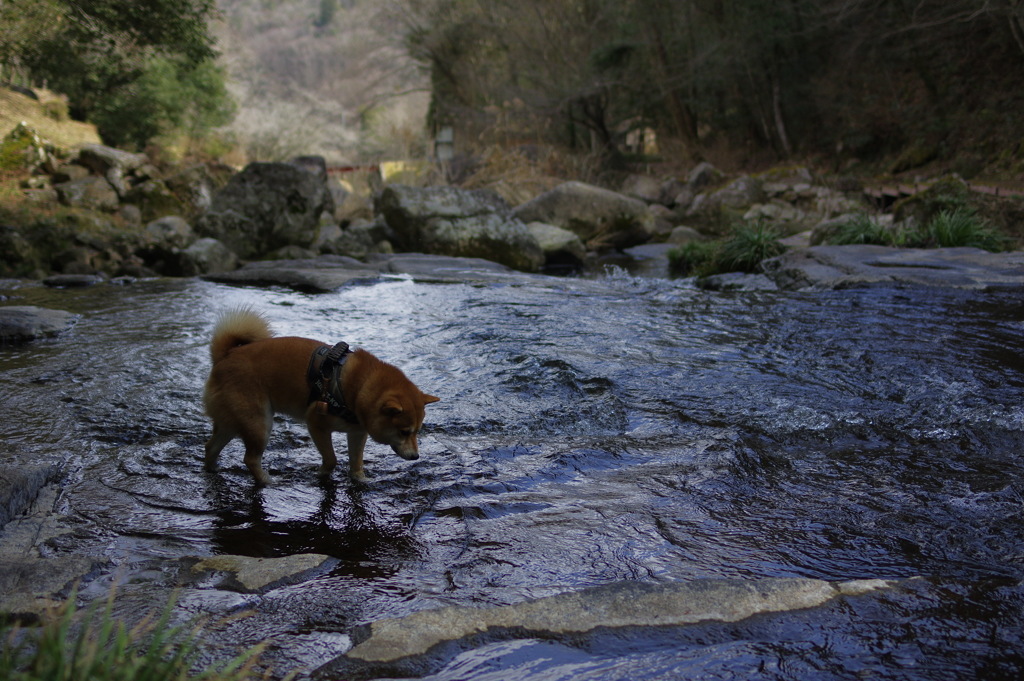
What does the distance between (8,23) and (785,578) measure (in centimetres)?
1981

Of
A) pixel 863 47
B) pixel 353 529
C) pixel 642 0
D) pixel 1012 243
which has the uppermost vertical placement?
pixel 642 0

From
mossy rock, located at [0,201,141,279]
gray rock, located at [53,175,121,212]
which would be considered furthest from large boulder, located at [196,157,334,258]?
gray rock, located at [53,175,121,212]

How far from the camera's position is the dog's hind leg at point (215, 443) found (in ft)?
13.5

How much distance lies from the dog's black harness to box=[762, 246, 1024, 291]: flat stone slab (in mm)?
7816

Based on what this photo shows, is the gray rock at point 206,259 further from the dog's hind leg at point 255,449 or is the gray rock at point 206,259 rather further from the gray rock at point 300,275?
the dog's hind leg at point 255,449

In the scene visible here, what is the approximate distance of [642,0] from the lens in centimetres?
2652

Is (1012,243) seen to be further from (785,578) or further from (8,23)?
(8,23)

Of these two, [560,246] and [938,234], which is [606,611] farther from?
[560,246]

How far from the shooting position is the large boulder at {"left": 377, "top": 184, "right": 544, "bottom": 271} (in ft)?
50.2

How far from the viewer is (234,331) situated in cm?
436

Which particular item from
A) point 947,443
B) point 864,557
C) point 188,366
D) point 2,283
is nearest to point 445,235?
point 2,283

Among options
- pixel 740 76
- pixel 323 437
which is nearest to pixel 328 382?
pixel 323 437

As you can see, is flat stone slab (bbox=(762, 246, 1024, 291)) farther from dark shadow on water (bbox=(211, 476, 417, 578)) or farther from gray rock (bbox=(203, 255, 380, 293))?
dark shadow on water (bbox=(211, 476, 417, 578))

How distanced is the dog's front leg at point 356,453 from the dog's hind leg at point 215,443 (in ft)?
2.05
